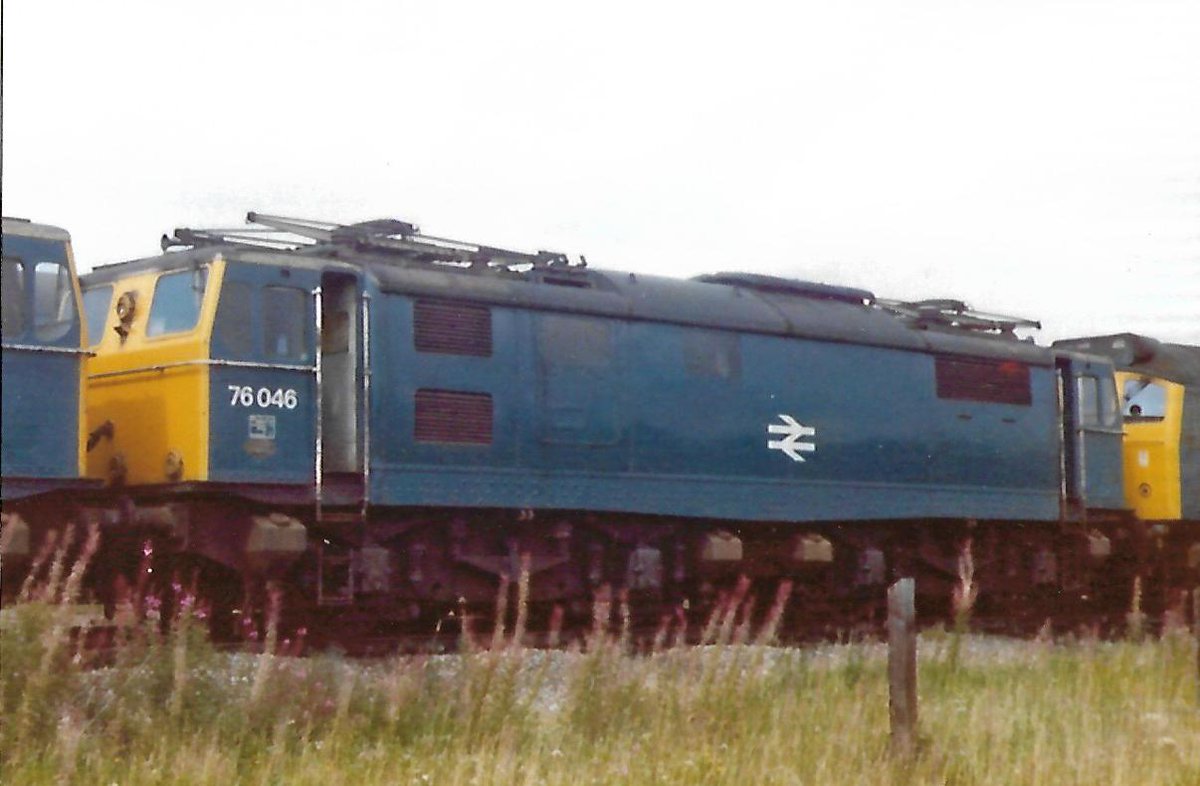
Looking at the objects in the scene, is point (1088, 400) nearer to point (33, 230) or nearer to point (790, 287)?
point (790, 287)

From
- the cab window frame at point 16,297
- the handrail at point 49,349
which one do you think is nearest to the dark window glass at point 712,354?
the handrail at point 49,349

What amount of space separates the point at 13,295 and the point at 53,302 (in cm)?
29

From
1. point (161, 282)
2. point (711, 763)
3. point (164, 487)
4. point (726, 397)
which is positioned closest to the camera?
point (711, 763)

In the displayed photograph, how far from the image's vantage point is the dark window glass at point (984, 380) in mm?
18297

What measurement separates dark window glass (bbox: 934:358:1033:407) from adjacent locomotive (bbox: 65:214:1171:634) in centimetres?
4

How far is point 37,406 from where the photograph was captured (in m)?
11.1

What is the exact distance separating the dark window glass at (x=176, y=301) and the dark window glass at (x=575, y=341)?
332 cm

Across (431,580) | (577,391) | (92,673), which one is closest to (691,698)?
(92,673)

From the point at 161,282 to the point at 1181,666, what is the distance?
29.6 feet

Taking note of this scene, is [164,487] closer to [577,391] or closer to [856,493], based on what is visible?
[577,391]

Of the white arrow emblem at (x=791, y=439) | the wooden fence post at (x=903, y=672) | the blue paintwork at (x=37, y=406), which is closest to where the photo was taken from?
the wooden fence post at (x=903, y=672)

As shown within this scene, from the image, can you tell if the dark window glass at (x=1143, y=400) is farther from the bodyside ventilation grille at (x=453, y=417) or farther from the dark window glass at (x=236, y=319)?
the dark window glass at (x=236, y=319)

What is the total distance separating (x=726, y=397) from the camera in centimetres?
1593

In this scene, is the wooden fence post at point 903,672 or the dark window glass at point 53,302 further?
the dark window glass at point 53,302
